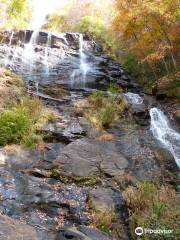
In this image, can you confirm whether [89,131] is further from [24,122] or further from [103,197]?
[103,197]

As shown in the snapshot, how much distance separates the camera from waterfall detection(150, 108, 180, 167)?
12.9 meters

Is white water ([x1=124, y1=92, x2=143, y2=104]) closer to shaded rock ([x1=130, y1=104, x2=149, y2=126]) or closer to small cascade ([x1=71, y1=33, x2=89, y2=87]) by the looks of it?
shaded rock ([x1=130, y1=104, x2=149, y2=126])

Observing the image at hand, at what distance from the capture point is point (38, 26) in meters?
30.1

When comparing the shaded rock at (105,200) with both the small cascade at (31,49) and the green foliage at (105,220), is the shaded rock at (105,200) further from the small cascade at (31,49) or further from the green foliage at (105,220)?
the small cascade at (31,49)

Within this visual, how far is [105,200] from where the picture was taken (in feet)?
30.9

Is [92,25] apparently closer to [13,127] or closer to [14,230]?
[13,127]

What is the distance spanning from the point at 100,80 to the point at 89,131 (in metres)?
6.63

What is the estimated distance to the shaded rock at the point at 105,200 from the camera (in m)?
9.09

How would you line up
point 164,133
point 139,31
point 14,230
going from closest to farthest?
point 14,230
point 164,133
point 139,31

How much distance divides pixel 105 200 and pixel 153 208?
1.48 meters

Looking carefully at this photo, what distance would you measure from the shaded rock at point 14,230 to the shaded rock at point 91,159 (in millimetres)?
3080

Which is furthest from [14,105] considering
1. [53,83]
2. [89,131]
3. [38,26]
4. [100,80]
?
[38,26]

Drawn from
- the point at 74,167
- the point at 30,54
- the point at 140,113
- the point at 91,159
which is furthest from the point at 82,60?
the point at 74,167

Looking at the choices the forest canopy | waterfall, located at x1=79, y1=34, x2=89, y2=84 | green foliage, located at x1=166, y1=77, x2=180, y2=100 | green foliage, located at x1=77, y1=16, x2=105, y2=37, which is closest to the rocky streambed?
green foliage, located at x1=166, y1=77, x2=180, y2=100
